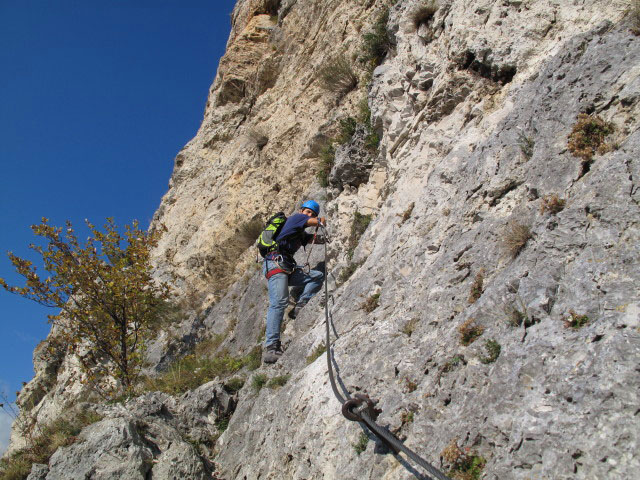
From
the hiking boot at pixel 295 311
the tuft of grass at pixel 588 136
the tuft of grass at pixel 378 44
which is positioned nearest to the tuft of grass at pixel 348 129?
the tuft of grass at pixel 378 44

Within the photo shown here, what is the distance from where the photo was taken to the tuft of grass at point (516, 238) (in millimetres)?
3646

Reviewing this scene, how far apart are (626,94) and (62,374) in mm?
14179

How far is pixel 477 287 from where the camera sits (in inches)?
149

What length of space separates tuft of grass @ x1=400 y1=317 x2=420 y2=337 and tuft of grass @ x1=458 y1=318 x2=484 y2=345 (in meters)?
0.66

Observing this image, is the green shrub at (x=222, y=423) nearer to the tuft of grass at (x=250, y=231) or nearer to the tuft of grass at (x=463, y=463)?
the tuft of grass at (x=463, y=463)

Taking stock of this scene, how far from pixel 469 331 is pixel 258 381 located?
11.2 feet

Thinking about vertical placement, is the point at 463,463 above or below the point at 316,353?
below

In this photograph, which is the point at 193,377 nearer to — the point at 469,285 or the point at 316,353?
the point at 316,353

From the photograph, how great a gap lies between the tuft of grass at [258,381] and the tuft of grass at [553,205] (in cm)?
398

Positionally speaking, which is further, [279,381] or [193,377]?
[193,377]

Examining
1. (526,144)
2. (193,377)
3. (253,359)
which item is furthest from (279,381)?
(526,144)

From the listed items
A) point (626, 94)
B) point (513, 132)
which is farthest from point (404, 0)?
point (626, 94)

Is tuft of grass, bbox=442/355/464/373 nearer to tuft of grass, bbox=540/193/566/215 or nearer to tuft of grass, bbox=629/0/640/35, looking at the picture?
tuft of grass, bbox=540/193/566/215

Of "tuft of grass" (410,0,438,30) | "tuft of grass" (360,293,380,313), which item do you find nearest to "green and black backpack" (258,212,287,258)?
"tuft of grass" (360,293,380,313)
